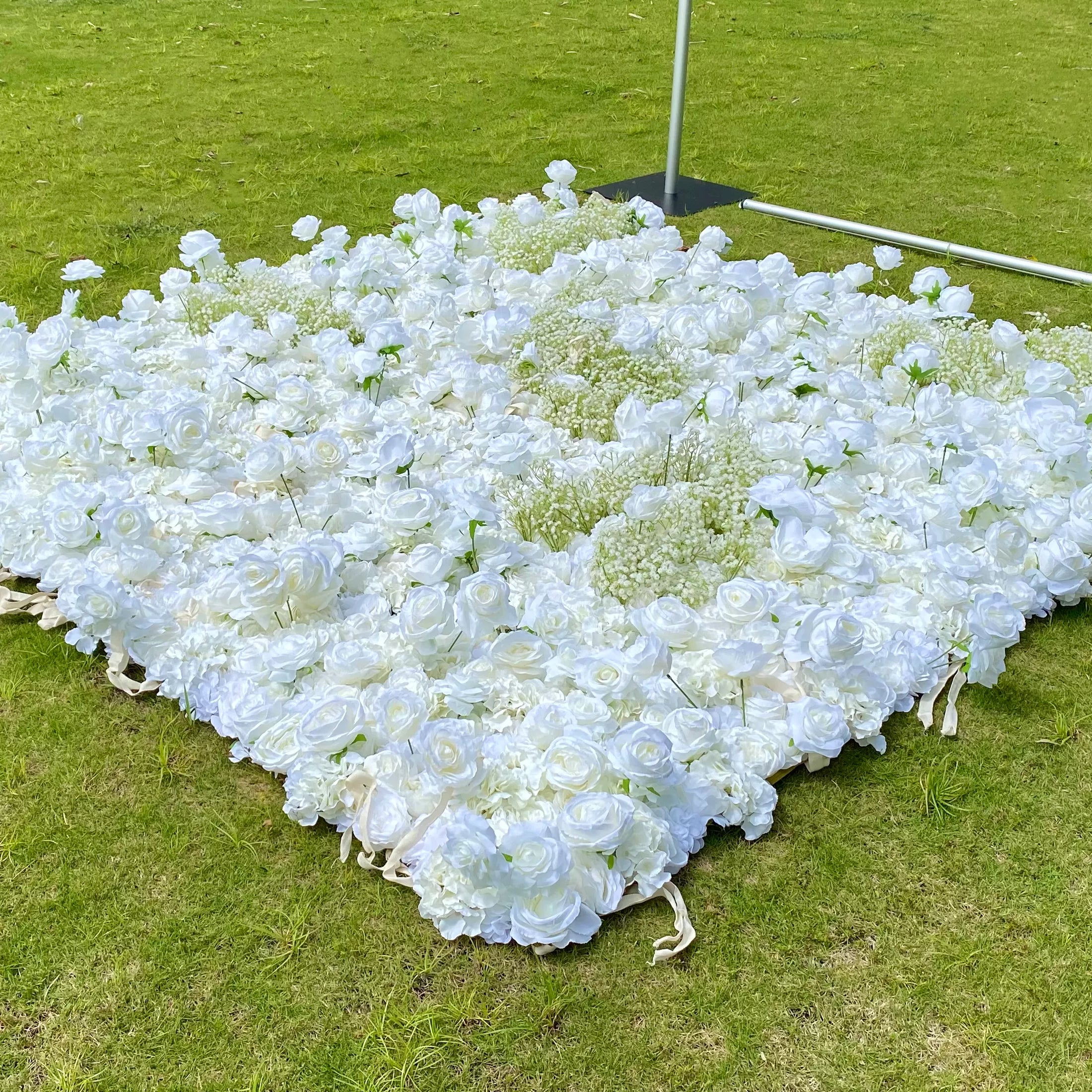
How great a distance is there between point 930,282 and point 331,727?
3.31 meters

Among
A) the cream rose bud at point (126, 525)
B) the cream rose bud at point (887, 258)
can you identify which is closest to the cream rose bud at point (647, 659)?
the cream rose bud at point (126, 525)

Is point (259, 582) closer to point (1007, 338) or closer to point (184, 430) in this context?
point (184, 430)

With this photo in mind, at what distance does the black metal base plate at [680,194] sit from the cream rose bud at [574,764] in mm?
4205

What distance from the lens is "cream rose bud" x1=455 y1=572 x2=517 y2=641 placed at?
2.60 meters

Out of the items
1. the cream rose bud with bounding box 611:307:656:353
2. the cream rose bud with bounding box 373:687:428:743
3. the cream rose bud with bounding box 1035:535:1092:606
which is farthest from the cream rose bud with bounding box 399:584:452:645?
the cream rose bud with bounding box 1035:535:1092:606

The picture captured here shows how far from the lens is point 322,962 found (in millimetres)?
2117

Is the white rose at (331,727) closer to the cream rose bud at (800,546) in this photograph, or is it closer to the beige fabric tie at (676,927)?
the beige fabric tie at (676,927)

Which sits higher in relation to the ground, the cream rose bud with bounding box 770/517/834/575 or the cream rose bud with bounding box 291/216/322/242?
the cream rose bud with bounding box 291/216/322/242

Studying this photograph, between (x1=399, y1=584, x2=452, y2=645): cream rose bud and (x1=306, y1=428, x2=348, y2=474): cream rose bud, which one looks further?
(x1=306, y1=428, x2=348, y2=474): cream rose bud

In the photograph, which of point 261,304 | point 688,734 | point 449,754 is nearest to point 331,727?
point 449,754

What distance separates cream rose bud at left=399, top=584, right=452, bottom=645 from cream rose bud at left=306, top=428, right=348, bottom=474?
37.2 inches

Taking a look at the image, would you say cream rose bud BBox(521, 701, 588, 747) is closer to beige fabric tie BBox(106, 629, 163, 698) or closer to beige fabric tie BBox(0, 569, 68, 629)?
beige fabric tie BBox(106, 629, 163, 698)

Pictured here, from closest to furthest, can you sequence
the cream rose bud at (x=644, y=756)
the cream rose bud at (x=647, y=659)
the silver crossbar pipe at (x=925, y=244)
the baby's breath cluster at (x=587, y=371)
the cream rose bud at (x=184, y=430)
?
1. the cream rose bud at (x=644, y=756)
2. the cream rose bud at (x=647, y=659)
3. the cream rose bud at (x=184, y=430)
4. the baby's breath cluster at (x=587, y=371)
5. the silver crossbar pipe at (x=925, y=244)

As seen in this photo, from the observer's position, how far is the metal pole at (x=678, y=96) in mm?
5328
